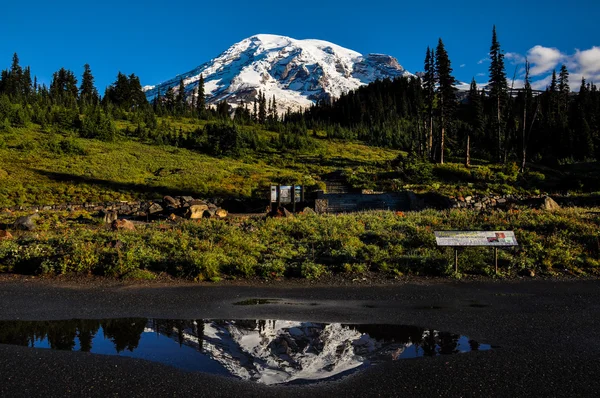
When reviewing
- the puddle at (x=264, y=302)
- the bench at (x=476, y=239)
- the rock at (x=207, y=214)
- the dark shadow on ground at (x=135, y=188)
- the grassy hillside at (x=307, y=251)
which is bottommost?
the puddle at (x=264, y=302)

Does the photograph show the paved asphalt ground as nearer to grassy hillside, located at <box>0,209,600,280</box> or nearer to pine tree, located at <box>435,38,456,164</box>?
grassy hillside, located at <box>0,209,600,280</box>

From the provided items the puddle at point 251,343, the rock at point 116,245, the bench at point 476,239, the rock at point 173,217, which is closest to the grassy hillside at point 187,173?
the rock at point 173,217

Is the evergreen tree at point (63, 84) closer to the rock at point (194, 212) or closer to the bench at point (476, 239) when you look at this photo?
the rock at point (194, 212)

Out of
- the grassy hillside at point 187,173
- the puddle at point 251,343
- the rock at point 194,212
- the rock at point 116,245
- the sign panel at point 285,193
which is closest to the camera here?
the puddle at point 251,343

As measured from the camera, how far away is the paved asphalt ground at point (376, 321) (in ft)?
15.2

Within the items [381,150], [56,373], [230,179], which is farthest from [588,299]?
[381,150]

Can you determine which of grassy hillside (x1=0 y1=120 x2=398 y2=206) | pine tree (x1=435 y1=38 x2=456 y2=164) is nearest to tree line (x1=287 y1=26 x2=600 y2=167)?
pine tree (x1=435 y1=38 x2=456 y2=164)

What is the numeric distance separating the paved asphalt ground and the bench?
1.07 m

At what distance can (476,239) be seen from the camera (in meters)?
10.7

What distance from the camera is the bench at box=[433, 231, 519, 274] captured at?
10584 millimetres

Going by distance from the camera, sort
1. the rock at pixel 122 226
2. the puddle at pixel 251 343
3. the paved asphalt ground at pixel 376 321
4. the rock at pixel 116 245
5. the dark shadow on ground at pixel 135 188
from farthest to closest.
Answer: the dark shadow on ground at pixel 135 188, the rock at pixel 122 226, the rock at pixel 116 245, the puddle at pixel 251 343, the paved asphalt ground at pixel 376 321

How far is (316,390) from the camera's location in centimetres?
464

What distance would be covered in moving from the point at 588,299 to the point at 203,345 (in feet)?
27.6

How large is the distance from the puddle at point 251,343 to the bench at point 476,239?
4.72m
